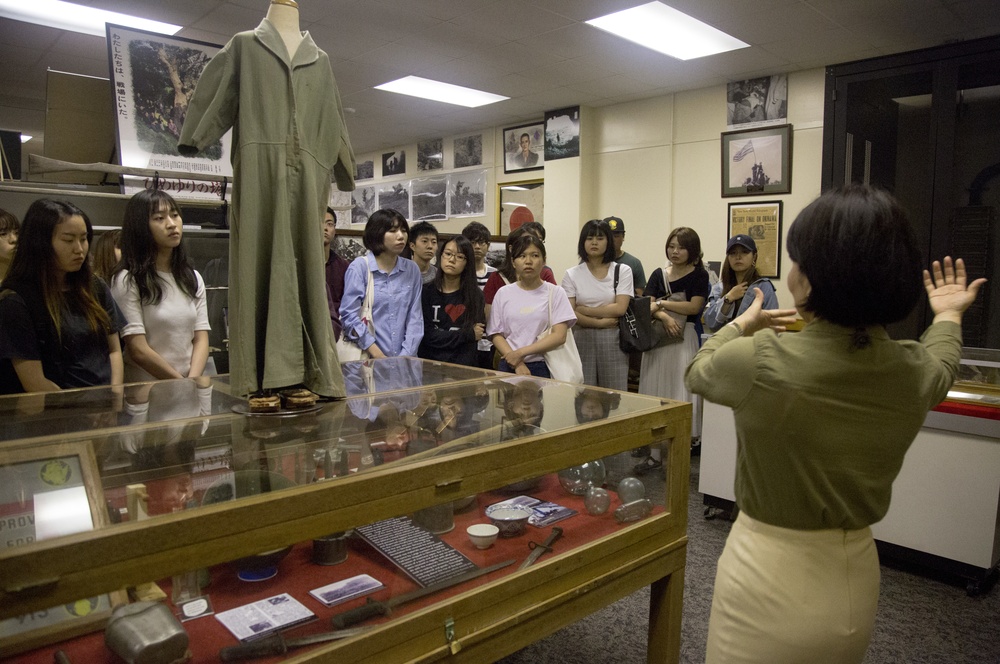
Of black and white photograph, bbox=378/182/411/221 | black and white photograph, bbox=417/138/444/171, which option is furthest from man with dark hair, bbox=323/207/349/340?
black and white photograph, bbox=378/182/411/221

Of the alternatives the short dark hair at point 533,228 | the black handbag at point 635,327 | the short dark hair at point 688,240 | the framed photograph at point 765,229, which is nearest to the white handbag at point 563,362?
the short dark hair at point 533,228

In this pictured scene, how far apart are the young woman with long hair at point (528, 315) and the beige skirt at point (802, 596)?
1903 millimetres

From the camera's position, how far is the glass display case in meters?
0.93

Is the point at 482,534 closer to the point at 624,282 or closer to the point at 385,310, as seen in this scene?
the point at 385,310

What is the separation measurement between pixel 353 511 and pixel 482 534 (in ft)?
1.49

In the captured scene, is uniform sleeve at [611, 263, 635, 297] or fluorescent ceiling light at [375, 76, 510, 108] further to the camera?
fluorescent ceiling light at [375, 76, 510, 108]

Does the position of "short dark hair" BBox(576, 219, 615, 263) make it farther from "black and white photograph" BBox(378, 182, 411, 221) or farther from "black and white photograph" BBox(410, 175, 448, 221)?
"black and white photograph" BBox(378, 182, 411, 221)

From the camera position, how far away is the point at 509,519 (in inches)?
60.0

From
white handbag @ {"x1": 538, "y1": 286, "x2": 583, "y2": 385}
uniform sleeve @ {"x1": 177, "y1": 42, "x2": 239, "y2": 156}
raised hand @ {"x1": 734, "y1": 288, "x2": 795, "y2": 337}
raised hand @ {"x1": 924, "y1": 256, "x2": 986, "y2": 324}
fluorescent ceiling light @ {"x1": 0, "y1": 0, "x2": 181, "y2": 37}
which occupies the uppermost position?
fluorescent ceiling light @ {"x1": 0, "y1": 0, "x2": 181, "y2": 37}

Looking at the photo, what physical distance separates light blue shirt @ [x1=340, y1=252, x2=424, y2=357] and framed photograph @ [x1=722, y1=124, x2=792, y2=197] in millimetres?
3856

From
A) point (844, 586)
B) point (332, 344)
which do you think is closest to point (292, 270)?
point (332, 344)

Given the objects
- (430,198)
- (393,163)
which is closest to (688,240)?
(430,198)

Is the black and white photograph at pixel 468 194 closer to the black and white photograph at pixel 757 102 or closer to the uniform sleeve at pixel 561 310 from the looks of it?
the black and white photograph at pixel 757 102

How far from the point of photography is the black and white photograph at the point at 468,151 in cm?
789
